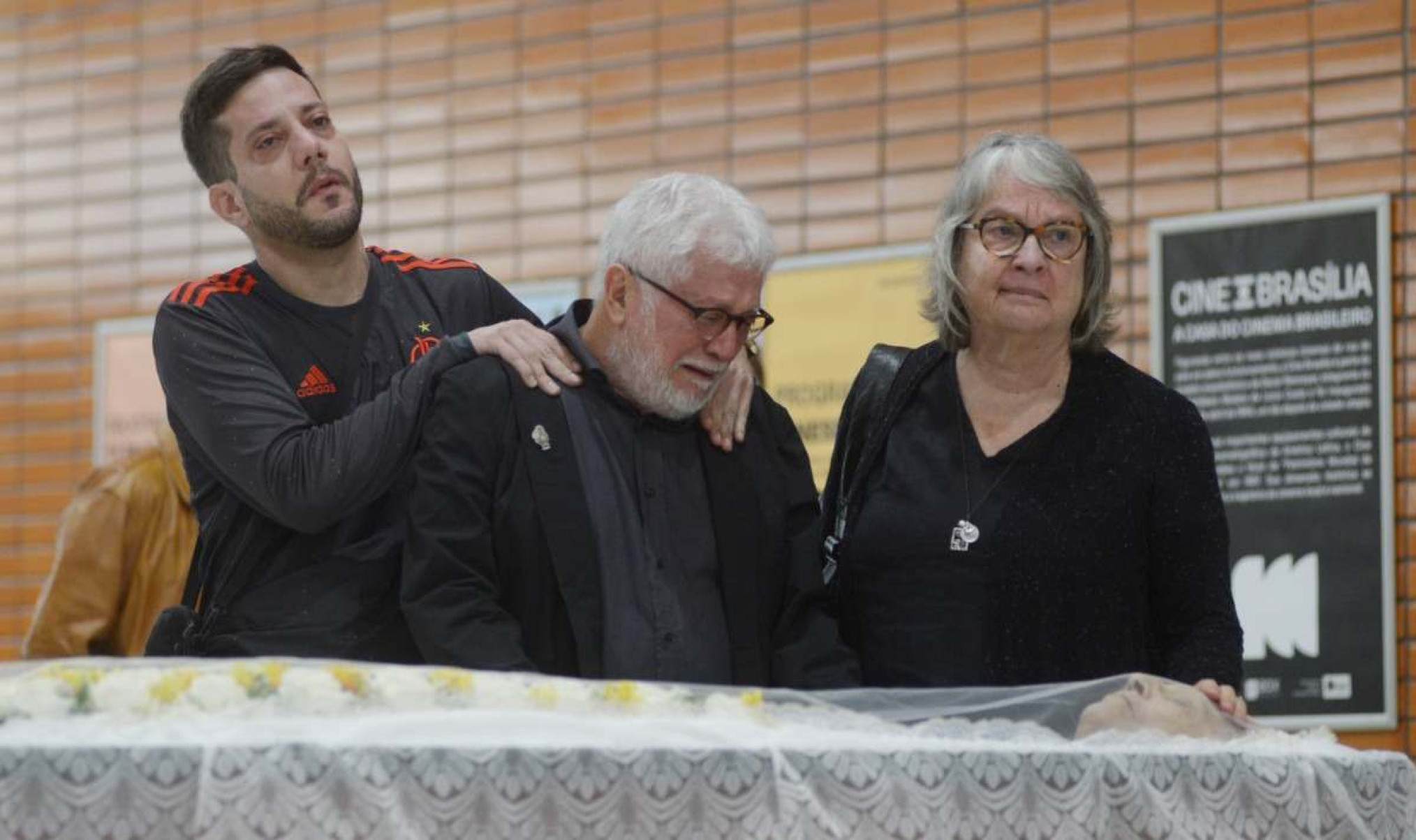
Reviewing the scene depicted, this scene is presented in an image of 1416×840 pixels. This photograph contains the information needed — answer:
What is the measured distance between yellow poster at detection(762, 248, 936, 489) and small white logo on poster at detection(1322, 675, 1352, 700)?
1712 millimetres

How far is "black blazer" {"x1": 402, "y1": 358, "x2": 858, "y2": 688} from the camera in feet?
10.4

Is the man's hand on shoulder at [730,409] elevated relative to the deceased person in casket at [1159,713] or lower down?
elevated

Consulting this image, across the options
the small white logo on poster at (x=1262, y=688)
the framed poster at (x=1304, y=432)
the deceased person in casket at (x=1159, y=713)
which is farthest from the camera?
the small white logo on poster at (x=1262, y=688)

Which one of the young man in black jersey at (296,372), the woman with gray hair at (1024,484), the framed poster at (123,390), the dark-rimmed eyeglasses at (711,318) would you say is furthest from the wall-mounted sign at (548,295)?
the dark-rimmed eyeglasses at (711,318)

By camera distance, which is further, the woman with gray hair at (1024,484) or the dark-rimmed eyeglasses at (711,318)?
the woman with gray hair at (1024,484)

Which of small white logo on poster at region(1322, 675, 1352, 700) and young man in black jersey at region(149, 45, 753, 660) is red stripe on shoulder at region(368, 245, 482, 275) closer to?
young man in black jersey at region(149, 45, 753, 660)

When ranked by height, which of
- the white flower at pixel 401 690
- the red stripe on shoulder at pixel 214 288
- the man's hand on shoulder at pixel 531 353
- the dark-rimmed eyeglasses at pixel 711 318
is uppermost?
the red stripe on shoulder at pixel 214 288

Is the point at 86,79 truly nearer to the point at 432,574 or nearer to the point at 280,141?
the point at 280,141

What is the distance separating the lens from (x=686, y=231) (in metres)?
3.33

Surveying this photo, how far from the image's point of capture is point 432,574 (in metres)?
3.19

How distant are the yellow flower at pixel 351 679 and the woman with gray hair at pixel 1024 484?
132 centimetres

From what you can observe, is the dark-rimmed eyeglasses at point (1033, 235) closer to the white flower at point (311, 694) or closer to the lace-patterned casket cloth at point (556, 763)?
the lace-patterned casket cloth at point (556, 763)

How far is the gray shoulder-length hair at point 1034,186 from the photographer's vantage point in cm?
366

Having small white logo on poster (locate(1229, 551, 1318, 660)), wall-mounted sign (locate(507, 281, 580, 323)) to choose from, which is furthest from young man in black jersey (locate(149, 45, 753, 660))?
wall-mounted sign (locate(507, 281, 580, 323))
